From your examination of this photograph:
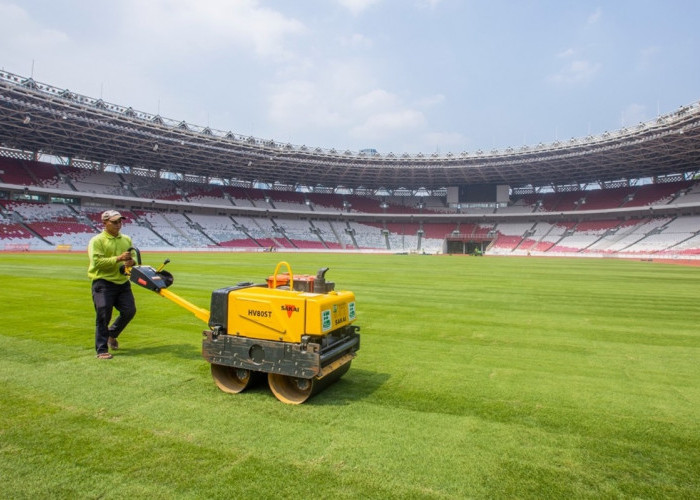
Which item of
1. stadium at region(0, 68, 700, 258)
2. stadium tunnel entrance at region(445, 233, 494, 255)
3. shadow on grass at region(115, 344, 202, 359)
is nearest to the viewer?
shadow on grass at region(115, 344, 202, 359)

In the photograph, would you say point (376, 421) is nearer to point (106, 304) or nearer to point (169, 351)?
point (169, 351)

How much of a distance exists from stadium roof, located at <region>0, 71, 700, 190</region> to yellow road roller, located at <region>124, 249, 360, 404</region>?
41570mm

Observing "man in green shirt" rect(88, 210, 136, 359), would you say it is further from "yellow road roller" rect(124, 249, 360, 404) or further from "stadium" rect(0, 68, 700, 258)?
"stadium" rect(0, 68, 700, 258)

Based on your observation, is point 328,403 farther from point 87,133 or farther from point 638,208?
point 638,208

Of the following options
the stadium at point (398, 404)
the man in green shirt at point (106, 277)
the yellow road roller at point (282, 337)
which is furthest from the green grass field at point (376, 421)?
the man in green shirt at point (106, 277)

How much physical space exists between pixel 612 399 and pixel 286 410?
11.6 feet

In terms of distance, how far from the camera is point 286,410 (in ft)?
13.5

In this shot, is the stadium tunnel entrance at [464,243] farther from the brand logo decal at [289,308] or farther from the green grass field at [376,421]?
the brand logo decal at [289,308]

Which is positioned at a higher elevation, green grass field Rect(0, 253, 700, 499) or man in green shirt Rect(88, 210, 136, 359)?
→ man in green shirt Rect(88, 210, 136, 359)

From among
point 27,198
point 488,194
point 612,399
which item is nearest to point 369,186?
point 488,194

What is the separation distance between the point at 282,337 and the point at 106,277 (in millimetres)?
3191

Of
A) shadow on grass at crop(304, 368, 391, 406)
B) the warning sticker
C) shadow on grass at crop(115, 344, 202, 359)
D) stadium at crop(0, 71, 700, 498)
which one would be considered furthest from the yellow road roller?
shadow on grass at crop(115, 344, 202, 359)

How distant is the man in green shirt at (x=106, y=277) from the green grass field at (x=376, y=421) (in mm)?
399

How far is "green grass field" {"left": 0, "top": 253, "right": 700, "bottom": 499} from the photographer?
9.42 feet
